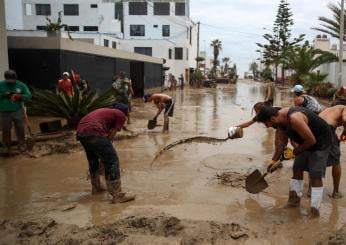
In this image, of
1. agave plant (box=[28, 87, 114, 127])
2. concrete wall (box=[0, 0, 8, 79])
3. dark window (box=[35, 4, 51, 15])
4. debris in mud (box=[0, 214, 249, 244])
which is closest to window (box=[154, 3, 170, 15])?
dark window (box=[35, 4, 51, 15])

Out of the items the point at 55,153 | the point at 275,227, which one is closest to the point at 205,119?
the point at 55,153

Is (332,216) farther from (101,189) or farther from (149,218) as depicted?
(101,189)

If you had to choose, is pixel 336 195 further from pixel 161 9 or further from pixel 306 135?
pixel 161 9

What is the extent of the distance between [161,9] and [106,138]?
51.2m

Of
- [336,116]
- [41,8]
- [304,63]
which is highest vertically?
[41,8]

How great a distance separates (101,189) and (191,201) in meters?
1.27

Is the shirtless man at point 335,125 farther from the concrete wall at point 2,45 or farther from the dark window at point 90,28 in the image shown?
the dark window at point 90,28

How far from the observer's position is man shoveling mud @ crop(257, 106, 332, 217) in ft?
15.1

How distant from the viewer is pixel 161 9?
54.6 meters

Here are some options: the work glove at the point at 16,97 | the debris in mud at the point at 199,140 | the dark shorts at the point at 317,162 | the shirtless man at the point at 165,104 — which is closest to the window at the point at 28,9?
the shirtless man at the point at 165,104

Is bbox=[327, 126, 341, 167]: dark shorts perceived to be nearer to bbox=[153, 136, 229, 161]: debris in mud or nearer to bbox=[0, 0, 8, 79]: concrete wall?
bbox=[153, 136, 229, 161]: debris in mud

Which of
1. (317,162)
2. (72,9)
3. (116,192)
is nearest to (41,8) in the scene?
(72,9)

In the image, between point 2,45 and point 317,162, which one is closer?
point 317,162

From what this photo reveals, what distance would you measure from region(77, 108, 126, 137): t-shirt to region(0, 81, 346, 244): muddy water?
908 millimetres
